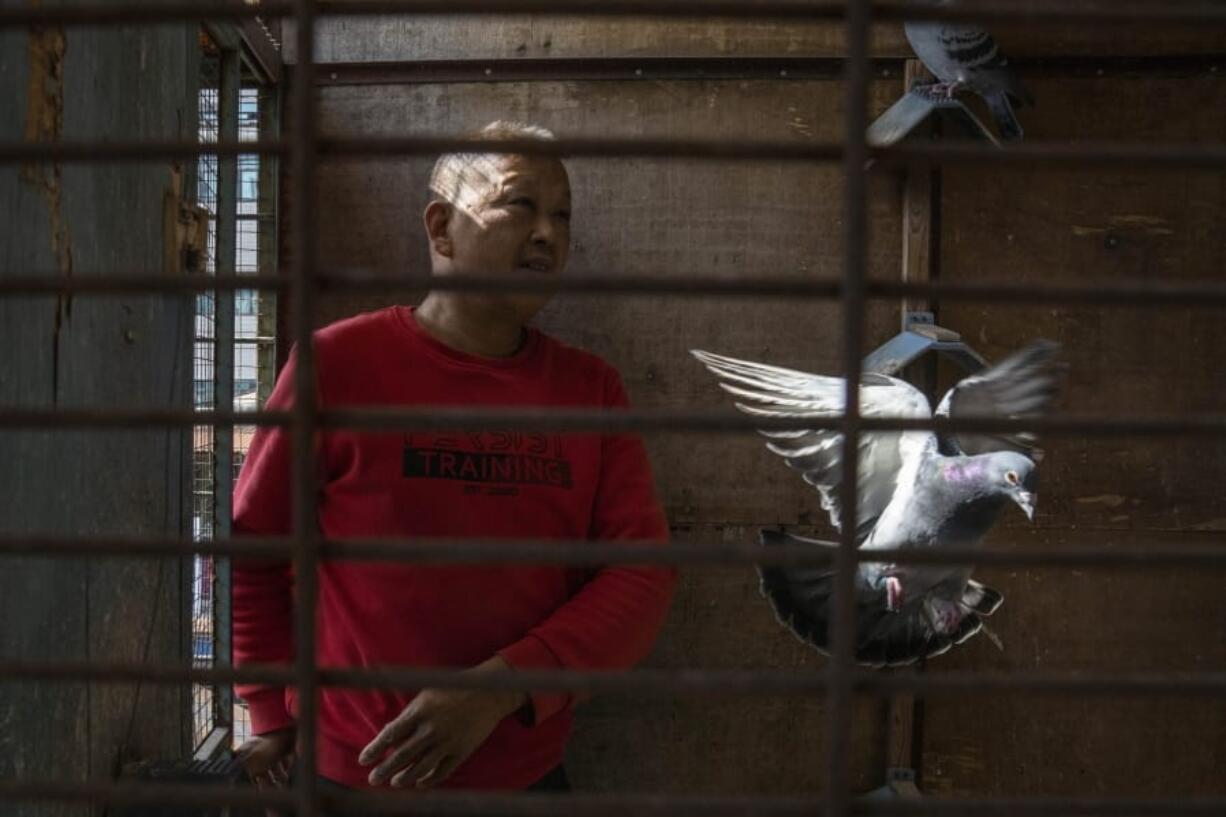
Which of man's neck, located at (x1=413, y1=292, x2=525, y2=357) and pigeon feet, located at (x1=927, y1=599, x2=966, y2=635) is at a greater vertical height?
man's neck, located at (x1=413, y1=292, x2=525, y2=357)

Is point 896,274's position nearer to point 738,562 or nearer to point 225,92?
point 225,92

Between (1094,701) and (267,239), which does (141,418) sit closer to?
(267,239)

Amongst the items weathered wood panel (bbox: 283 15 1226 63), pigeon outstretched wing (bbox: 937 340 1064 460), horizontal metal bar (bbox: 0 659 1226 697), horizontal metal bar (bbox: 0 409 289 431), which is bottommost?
horizontal metal bar (bbox: 0 659 1226 697)

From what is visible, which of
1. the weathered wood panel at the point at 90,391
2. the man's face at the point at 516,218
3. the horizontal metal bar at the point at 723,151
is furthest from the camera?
the man's face at the point at 516,218

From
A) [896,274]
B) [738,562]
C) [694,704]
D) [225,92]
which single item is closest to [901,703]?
[694,704]

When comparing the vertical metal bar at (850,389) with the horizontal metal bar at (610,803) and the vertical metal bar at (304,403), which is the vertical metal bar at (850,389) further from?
the vertical metal bar at (304,403)

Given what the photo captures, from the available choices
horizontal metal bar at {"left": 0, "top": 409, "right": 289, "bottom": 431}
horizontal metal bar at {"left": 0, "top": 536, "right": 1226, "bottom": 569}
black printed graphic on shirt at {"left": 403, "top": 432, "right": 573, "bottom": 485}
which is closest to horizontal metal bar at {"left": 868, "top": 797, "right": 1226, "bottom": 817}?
horizontal metal bar at {"left": 0, "top": 536, "right": 1226, "bottom": 569}

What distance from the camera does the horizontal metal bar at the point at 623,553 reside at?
589 millimetres

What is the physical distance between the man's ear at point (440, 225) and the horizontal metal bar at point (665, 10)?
73cm

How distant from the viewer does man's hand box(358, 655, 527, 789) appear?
1014 millimetres

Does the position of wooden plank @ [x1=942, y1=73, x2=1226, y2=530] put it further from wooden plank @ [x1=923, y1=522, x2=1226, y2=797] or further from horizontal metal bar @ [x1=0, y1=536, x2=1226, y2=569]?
horizontal metal bar @ [x1=0, y1=536, x2=1226, y2=569]

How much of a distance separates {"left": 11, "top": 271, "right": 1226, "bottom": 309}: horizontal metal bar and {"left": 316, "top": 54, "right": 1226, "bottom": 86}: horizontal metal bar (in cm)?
199

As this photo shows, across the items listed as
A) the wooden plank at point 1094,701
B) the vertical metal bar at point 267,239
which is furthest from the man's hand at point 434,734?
the wooden plank at point 1094,701

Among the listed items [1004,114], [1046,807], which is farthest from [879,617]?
[1046,807]
